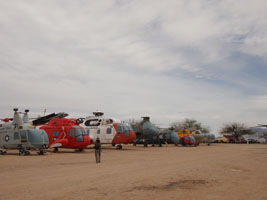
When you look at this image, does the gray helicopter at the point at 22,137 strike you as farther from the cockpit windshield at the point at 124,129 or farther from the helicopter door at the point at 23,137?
the cockpit windshield at the point at 124,129

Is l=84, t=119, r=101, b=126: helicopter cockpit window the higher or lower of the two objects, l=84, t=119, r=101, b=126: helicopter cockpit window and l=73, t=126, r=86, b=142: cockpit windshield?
Answer: the higher

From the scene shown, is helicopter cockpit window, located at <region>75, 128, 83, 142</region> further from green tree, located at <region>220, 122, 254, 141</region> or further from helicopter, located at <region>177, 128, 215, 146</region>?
green tree, located at <region>220, 122, 254, 141</region>

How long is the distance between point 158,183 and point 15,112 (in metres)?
16.1

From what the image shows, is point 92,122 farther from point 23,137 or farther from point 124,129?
point 23,137

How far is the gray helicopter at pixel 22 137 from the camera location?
20.7m

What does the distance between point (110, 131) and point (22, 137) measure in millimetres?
10454

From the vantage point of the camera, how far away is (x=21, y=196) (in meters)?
6.94

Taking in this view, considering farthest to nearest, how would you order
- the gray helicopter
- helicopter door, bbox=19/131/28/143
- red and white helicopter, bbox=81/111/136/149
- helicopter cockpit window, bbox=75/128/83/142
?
red and white helicopter, bbox=81/111/136/149 < helicopter cockpit window, bbox=75/128/83/142 < helicopter door, bbox=19/131/28/143 < the gray helicopter

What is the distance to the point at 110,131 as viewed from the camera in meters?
29.8

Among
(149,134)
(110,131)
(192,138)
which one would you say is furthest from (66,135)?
(192,138)

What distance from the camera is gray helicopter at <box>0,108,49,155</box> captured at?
67.8 ft

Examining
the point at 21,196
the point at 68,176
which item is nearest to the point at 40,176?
the point at 68,176

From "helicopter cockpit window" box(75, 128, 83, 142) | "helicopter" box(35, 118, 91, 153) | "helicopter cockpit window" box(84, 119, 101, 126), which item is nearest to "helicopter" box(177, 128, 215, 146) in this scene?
"helicopter cockpit window" box(84, 119, 101, 126)

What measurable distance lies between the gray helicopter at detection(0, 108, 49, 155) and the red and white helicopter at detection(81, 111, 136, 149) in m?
8.64
